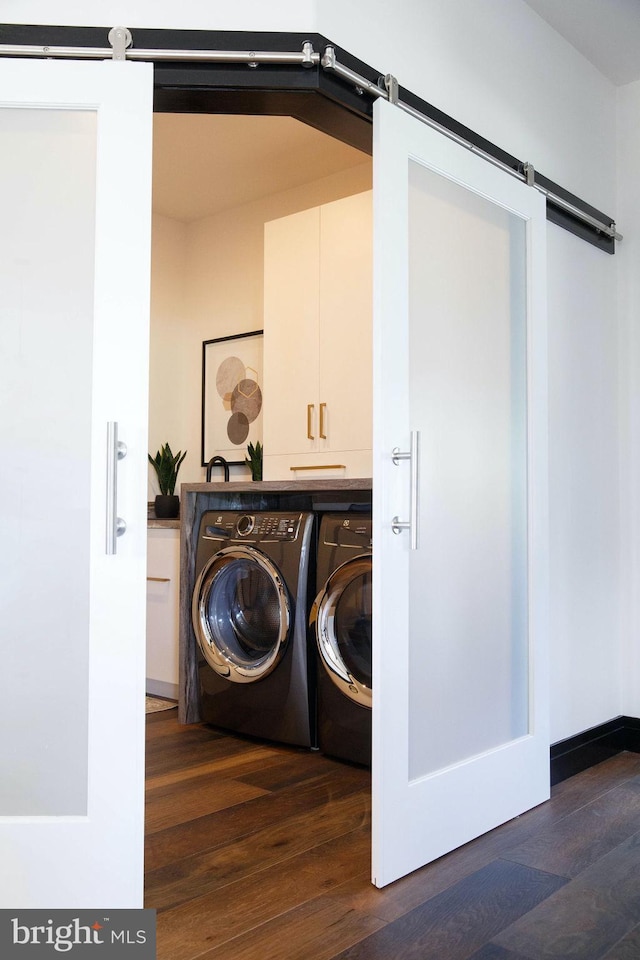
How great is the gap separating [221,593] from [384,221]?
1866 millimetres

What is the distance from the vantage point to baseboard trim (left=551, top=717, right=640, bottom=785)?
9.70 feet

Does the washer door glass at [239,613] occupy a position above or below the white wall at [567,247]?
below

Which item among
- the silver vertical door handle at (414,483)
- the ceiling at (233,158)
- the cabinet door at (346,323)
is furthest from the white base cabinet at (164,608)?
the silver vertical door handle at (414,483)

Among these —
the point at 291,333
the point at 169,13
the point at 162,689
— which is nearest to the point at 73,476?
the point at 169,13

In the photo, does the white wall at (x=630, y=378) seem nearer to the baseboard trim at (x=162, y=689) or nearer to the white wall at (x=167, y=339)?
the baseboard trim at (x=162, y=689)

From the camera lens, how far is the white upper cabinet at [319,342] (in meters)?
3.70

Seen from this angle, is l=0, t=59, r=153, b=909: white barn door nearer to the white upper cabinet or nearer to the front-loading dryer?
the front-loading dryer

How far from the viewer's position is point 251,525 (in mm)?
3396

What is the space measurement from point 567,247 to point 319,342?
120cm

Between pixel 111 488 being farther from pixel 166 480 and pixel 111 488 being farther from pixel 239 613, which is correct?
pixel 166 480

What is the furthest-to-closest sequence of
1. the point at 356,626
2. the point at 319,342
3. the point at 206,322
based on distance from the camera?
the point at 206,322, the point at 319,342, the point at 356,626

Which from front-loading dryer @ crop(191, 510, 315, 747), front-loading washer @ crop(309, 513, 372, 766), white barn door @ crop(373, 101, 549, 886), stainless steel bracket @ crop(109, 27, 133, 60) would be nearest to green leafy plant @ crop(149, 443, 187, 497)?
front-loading dryer @ crop(191, 510, 315, 747)

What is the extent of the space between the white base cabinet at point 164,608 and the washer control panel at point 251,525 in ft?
1.32

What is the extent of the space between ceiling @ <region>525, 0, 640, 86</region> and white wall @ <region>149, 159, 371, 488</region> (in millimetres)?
1989
